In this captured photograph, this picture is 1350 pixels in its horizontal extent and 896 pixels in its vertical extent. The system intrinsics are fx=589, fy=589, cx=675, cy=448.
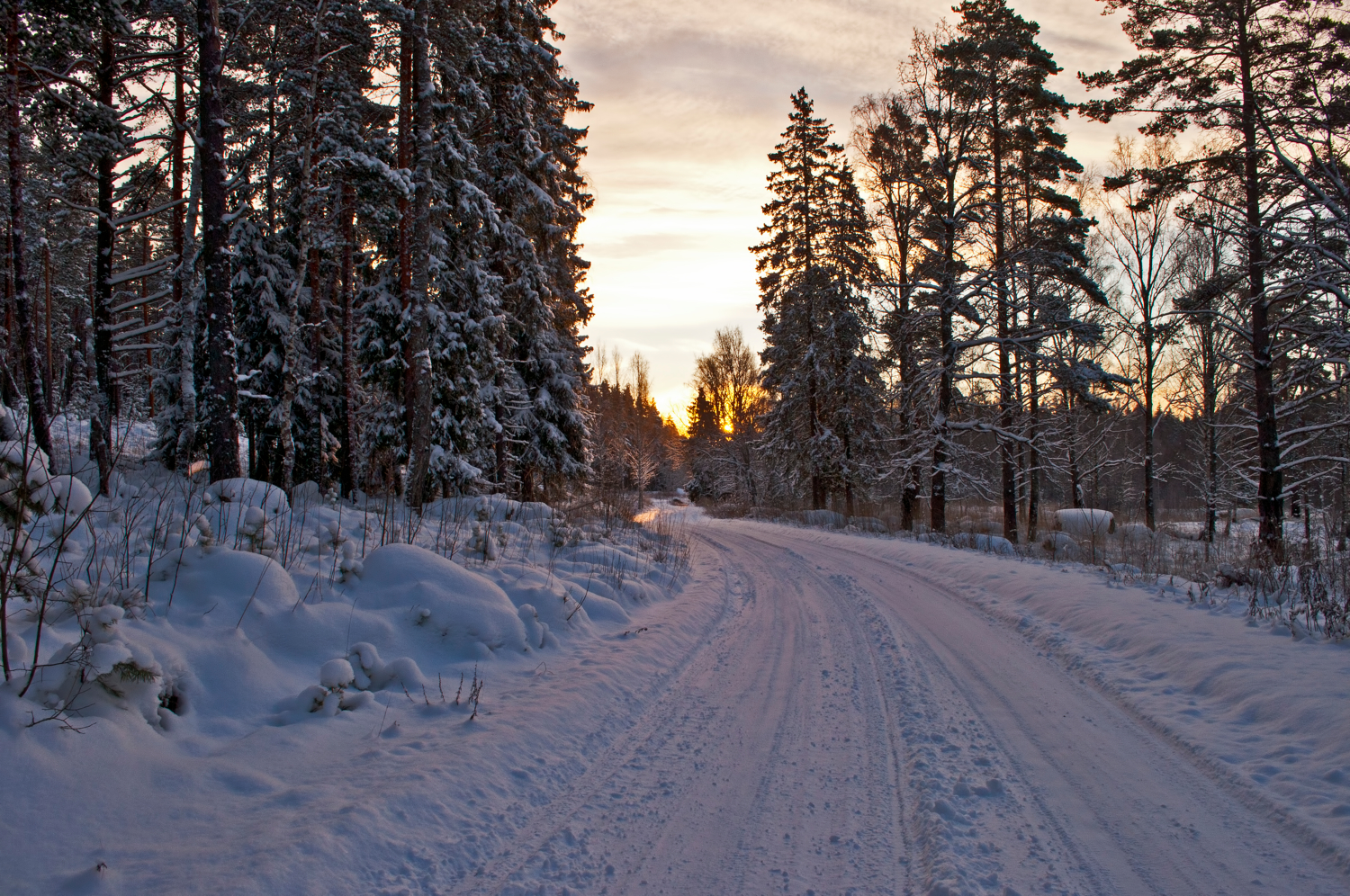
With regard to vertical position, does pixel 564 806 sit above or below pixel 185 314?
below

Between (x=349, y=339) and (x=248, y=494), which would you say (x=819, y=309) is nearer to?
(x=349, y=339)

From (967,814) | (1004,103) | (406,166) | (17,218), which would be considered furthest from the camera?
(1004,103)

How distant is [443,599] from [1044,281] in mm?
21903

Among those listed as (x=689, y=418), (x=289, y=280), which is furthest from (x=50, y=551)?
(x=689, y=418)

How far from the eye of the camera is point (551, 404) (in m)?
20.1

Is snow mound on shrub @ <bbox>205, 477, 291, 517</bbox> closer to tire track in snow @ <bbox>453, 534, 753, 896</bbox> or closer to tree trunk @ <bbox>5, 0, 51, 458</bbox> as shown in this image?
tree trunk @ <bbox>5, 0, 51, 458</bbox>

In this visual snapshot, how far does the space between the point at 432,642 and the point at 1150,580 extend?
370 inches

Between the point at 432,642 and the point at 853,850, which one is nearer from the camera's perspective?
the point at 853,850

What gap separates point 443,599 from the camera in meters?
5.52

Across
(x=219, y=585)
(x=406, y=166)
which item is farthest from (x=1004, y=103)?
(x=219, y=585)

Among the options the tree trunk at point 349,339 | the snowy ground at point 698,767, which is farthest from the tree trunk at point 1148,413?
the tree trunk at point 349,339

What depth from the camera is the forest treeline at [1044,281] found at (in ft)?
38.9

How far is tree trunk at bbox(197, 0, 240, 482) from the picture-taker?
8023 mm

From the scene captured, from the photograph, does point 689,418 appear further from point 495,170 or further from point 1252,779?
point 1252,779
